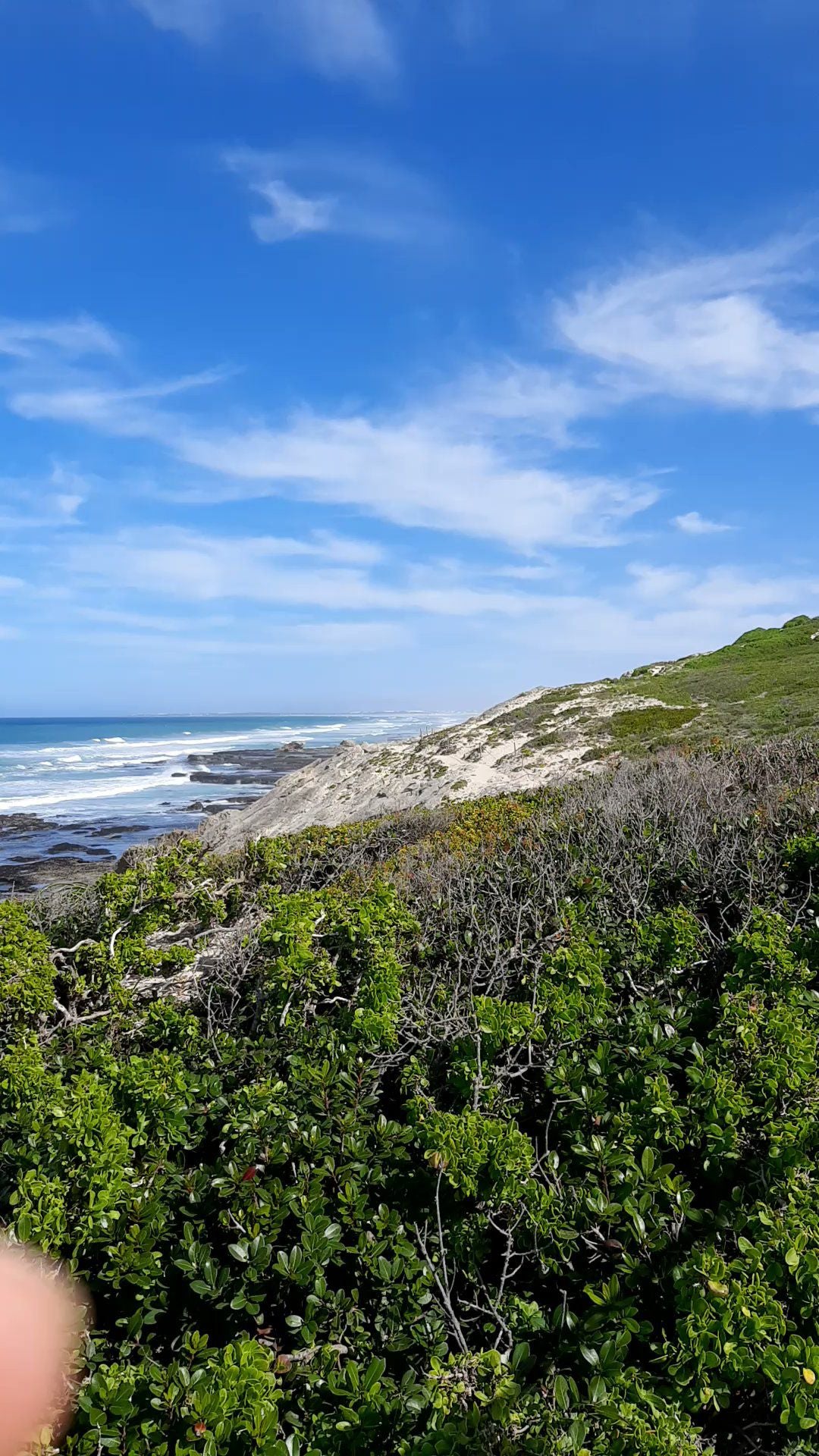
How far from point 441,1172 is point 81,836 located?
2761 cm

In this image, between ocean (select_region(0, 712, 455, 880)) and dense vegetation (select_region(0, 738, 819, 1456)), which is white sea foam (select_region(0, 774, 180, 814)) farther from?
dense vegetation (select_region(0, 738, 819, 1456))

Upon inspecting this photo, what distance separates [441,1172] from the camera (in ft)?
9.15

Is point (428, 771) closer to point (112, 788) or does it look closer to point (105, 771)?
point (112, 788)

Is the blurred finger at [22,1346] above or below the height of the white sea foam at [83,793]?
above

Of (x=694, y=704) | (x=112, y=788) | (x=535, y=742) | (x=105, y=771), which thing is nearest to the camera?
(x=535, y=742)

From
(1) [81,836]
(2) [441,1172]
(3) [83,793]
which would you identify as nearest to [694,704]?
(1) [81,836]

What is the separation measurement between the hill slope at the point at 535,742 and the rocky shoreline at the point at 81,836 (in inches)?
109

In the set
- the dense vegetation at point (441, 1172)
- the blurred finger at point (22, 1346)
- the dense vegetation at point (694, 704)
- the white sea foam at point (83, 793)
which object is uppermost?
the dense vegetation at point (694, 704)

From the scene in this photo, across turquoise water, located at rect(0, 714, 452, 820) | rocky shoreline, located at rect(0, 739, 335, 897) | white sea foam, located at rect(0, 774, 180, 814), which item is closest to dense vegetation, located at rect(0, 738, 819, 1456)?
rocky shoreline, located at rect(0, 739, 335, 897)

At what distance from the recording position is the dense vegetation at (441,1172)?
6.98 ft

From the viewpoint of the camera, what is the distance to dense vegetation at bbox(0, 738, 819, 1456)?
213 cm

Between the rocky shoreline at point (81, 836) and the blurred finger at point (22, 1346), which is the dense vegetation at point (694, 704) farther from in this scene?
the blurred finger at point (22, 1346)

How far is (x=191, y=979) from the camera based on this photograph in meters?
5.25

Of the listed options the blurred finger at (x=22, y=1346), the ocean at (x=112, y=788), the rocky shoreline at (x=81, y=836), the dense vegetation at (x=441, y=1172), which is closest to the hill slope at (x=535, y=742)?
the rocky shoreline at (x=81, y=836)
